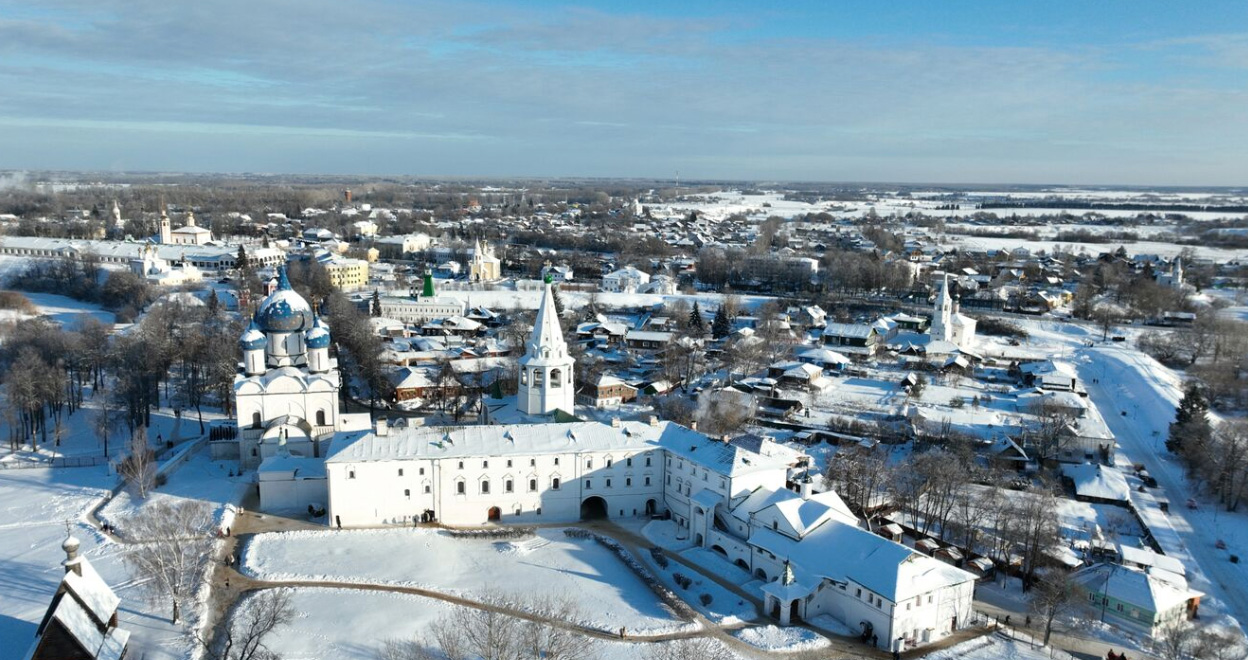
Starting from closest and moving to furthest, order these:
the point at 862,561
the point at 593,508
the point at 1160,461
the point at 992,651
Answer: the point at 992,651, the point at 862,561, the point at 593,508, the point at 1160,461

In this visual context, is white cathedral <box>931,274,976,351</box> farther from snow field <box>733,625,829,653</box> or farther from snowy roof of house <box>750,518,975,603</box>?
snow field <box>733,625,829,653</box>

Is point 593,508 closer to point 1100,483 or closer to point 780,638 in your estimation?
point 780,638

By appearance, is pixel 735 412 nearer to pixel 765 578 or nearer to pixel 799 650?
pixel 765 578

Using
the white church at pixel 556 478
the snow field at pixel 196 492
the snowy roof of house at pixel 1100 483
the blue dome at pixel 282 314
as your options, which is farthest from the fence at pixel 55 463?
the snowy roof of house at pixel 1100 483

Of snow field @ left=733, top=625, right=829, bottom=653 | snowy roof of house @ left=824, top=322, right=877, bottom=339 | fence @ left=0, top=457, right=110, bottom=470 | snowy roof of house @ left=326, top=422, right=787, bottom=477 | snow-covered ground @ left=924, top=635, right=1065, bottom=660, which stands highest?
snowy roof of house @ left=326, top=422, right=787, bottom=477

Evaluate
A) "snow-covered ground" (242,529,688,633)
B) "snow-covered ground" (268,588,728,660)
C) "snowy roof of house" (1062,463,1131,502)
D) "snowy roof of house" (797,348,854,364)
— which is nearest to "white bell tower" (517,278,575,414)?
"snow-covered ground" (242,529,688,633)

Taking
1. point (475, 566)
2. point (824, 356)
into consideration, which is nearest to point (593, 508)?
point (475, 566)

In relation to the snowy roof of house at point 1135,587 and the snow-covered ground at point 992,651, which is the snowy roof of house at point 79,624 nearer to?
the snow-covered ground at point 992,651
